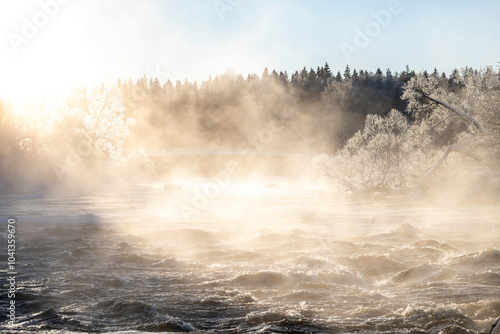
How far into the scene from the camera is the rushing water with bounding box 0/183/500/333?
7.39m

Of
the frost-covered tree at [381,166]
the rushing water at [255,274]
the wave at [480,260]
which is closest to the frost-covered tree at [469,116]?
the frost-covered tree at [381,166]

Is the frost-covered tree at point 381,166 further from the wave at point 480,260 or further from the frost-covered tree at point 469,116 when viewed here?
the wave at point 480,260

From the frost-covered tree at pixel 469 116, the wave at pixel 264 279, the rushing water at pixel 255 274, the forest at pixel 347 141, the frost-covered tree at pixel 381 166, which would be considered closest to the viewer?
the rushing water at pixel 255 274

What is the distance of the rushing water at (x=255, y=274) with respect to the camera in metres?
7.39

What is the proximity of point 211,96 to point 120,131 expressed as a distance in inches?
2179

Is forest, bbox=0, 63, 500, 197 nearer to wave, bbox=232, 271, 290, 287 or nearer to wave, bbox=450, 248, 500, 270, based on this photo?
wave, bbox=450, 248, 500, 270

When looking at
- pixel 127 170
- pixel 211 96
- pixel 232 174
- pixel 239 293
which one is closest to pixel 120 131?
pixel 127 170

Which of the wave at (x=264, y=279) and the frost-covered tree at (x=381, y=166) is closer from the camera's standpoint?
the wave at (x=264, y=279)

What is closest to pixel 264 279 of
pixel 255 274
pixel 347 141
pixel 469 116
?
pixel 255 274

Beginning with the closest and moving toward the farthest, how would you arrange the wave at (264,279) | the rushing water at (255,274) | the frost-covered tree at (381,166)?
the rushing water at (255,274), the wave at (264,279), the frost-covered tree at (381,166)

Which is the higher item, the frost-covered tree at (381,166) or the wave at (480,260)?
the frost-covered tree at (381,166)

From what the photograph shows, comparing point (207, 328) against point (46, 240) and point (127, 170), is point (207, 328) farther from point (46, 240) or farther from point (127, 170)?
point (127, 170)

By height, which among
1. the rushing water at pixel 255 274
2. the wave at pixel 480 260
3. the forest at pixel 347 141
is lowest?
the wave at pixel 480 260

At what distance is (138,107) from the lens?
10344cm
